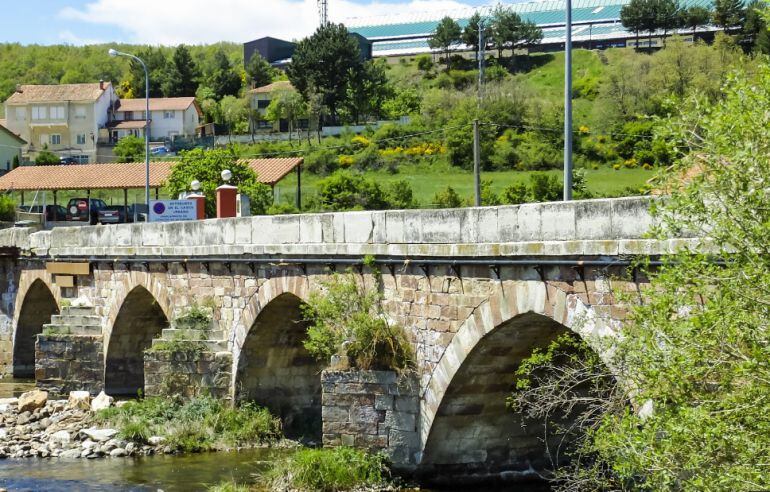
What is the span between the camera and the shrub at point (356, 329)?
16.0m

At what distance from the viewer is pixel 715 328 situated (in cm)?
844

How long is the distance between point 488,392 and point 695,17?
231 feet

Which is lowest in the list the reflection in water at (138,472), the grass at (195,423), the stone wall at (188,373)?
the reflection in water at (138,472)

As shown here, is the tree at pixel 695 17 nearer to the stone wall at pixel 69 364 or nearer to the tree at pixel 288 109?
the tree at pixel 288 109

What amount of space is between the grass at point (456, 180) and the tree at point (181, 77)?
37.9 m

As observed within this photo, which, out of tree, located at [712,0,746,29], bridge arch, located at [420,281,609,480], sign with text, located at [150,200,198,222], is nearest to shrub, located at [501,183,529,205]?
sign with text, located at [150,200,198,222]

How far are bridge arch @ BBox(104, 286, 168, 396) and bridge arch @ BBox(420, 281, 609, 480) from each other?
457 inches

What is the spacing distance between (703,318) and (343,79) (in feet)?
227

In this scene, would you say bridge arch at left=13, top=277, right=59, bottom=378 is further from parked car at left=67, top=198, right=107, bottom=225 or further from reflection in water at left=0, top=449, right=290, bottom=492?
reflection in water at left=0, top=449, right=290, bottom=492

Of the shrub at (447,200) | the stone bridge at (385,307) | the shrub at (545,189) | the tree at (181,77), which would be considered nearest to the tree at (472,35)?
the tree at (181,77)

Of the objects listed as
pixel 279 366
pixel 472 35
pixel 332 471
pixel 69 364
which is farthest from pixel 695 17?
pixel 332 471

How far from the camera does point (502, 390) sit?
51.5ft

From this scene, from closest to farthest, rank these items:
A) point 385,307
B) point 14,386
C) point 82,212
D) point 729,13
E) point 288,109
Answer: point 385,307 < point 14,386 < point 82,212 < point 288,109 < point 729,13

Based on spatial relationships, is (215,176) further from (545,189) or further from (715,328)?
(715,328)
